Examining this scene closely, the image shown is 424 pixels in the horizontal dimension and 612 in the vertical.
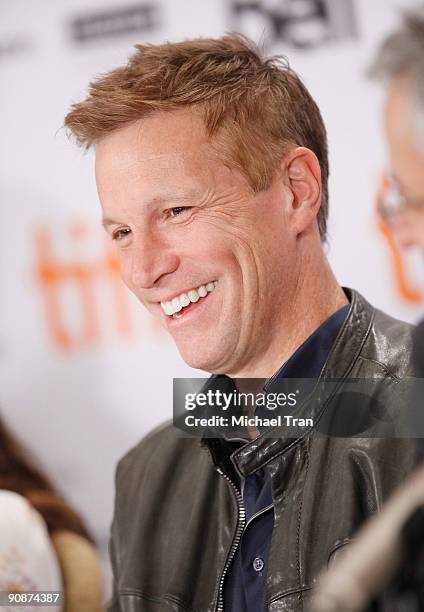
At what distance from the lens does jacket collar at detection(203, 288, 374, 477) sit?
3.59 feet

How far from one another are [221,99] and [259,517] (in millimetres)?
511

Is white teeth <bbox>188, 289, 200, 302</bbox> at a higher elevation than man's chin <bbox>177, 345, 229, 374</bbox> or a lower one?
higher

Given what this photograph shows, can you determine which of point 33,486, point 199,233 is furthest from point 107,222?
point 33,486

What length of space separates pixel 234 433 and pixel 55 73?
3.48 ft

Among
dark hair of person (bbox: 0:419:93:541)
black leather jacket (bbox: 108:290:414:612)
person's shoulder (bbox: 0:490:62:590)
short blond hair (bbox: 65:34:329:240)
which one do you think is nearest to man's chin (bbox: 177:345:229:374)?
black leather jacket (bbox: 108:290:414:612)

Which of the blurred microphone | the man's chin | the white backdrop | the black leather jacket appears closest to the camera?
the blurred microphone

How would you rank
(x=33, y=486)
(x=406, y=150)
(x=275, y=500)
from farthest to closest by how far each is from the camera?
(x=33, y=486) → (x=275, y=500) → (x=406, y=150)

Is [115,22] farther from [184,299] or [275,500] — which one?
[275,500]

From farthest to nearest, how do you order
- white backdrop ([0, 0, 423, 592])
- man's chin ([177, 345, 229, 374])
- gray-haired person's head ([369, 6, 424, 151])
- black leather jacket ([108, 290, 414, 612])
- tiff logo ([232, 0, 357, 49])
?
white backdrop ([0, 0, 423, 592]) → tiff logo ([232, 0, 357, 49]) → man's chin ([177, 345, 229, 374]) → black leather jacket ([108, 290, 414, 612]) → gray-haired person's head ([369, 6, 424, 151])

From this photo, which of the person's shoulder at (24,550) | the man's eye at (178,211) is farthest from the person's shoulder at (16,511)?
the man's eye at (178,211)

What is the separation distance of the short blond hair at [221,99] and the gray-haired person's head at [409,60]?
41cm

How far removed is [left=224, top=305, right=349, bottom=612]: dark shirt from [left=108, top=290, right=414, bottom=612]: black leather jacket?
1 cm

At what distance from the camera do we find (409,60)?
696 millimetres

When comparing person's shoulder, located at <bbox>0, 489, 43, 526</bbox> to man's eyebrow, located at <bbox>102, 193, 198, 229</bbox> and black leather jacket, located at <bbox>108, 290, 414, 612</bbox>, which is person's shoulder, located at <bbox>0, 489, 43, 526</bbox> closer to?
black leather jacket, located at <bbox>108, 290, 414, 612</bbox>
